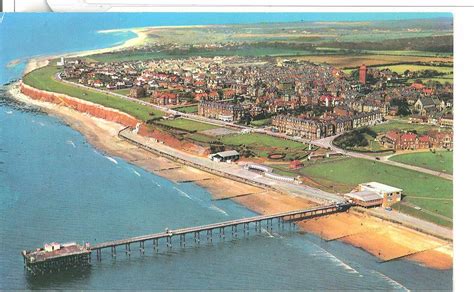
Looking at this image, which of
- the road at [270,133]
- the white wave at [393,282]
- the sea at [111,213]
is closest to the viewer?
the sea at [111,213]

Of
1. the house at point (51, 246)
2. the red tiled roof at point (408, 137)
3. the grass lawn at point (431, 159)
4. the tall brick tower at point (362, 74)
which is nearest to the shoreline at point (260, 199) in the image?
the grass lawn at point (431, 159)

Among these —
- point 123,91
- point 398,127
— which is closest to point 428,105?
point 398,127

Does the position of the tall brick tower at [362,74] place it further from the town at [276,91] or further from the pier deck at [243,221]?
the pier deck at [243,221]

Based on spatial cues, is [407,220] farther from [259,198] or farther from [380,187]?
[259,198]

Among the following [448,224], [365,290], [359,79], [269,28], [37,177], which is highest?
[269,28]
